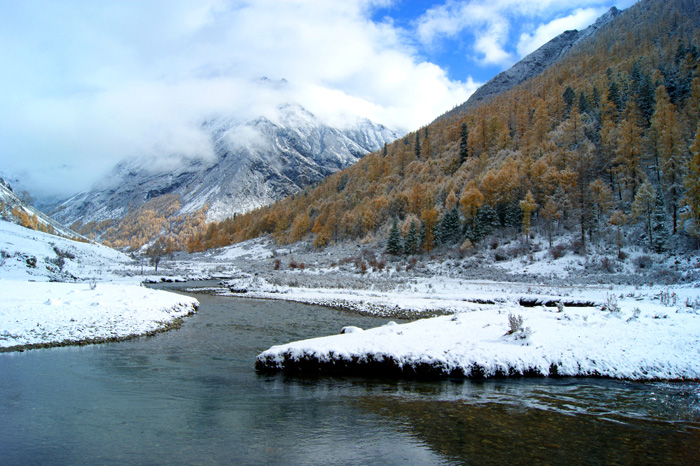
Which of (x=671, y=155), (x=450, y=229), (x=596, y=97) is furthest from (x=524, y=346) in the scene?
(x=596, y=97)

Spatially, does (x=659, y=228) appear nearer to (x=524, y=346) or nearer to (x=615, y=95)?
(x=524, y=346)

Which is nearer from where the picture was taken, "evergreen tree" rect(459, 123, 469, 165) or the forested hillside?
the forested hillside

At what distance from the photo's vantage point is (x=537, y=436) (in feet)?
23.1

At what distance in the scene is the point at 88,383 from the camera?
10.4 m

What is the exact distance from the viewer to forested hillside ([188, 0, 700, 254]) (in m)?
47.0

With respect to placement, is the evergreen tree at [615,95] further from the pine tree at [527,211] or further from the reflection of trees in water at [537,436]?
the reflection of trees in water at [537,436]

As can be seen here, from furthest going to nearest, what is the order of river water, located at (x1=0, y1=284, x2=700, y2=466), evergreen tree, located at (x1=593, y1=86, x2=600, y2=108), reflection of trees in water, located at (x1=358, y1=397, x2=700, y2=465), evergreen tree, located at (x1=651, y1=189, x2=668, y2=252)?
evergreen tree, located at (x1=593, y1=86, x2=600, y2=108), evergreen tree, located at (x1=651, y1=189, x2=668, y2=252), river water, located at (x1=0, y1=284, x2=700, y2=466), reflection of trees in water, located at (x1=358, y1=397, x2=700, y2=465)

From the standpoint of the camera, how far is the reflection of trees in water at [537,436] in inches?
243

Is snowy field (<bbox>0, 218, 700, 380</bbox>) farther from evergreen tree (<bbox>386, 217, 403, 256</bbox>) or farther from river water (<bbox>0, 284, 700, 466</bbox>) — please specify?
evergreen tree (<bbox>386, 217, 403, 256</bbox>)

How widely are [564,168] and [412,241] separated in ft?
104

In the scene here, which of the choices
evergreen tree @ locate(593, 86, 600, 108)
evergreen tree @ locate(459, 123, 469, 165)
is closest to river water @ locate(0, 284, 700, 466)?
evergreen tree @ locate(593, 86, 600, 108)

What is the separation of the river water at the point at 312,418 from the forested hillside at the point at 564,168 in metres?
40.6

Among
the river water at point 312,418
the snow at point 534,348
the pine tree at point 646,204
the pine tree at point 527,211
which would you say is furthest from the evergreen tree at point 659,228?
the river water at point 312,418

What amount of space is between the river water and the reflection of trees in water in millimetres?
35
